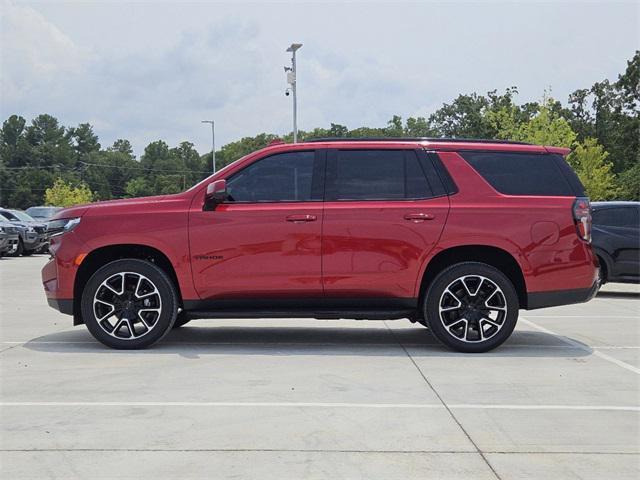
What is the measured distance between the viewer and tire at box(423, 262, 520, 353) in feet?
24.6

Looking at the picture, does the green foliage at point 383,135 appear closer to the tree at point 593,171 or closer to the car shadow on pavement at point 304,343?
Result: the tree at point 593,171

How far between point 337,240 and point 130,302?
6.47 ft

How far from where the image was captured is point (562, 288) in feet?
24.9

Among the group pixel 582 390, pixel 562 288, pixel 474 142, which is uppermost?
pixel 474 142

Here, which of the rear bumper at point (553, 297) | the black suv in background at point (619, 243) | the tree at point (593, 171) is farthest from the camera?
the tree at point (593, 171)

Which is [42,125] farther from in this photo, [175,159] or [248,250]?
[248,250]

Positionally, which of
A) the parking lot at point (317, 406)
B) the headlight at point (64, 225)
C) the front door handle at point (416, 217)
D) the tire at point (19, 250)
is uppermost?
the front door handle at point (416, 217)

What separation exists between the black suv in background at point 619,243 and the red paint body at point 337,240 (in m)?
6.21

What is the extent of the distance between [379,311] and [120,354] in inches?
92.8

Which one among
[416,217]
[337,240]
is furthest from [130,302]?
[416,217]

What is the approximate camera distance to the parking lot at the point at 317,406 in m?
4.33

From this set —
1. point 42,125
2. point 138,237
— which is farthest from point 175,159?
point 138,237

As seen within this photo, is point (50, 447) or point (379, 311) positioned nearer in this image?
point (50, 447)

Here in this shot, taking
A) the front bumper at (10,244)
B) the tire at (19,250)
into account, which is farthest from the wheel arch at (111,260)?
the tire at (19,250)
